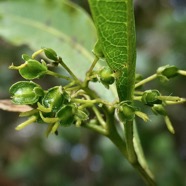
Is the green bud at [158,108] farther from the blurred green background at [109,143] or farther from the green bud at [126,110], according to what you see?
the blurred green background at [109,143]

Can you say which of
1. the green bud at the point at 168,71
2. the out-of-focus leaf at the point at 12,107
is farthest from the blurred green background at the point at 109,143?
the green bud at the point at 168,71

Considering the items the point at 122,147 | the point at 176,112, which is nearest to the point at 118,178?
the point at 176,112

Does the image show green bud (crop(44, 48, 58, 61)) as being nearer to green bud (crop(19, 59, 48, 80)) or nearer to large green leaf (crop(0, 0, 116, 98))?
green bud (crop(19, 59, 48, 80))

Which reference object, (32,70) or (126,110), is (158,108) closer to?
(126,110)

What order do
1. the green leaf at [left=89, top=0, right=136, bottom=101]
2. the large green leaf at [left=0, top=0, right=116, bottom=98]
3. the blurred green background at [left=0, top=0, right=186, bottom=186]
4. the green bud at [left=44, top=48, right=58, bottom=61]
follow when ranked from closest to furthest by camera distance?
1. the green leaf at [left=89, top=0, right=136, bottom=101]
2. the green bud at [left=44, top=48, right=58, bottom=61]
3. the large green leaf at [left=0, top=0, right=116, bottom=98]
4. the blurred green background at [left=0, top=0, right=186, bottom=186]

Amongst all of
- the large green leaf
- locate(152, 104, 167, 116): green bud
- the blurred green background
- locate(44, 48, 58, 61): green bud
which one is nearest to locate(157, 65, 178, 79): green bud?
locate(152, 104, 167, 116): green bud

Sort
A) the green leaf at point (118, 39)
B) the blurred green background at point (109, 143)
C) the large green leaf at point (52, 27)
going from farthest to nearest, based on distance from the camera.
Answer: the blurred green background at point (109, 143)
the large green leaf at point (52, 27)
the green leaf at point (118, 39)

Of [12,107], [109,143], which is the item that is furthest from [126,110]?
[109,143]
